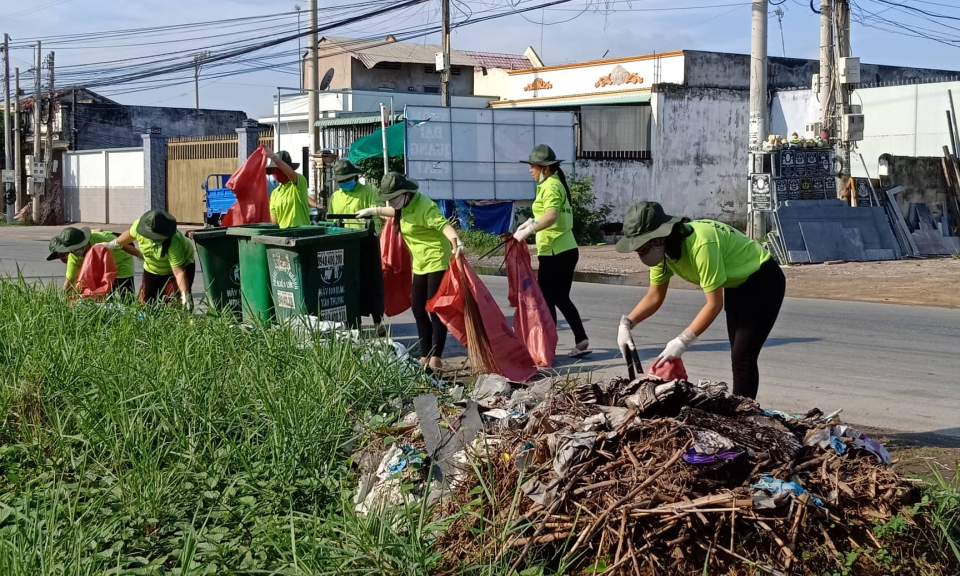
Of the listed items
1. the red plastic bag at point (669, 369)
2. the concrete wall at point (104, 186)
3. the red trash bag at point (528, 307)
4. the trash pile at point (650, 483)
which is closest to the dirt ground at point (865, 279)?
the red trash bag at point (528, 307)

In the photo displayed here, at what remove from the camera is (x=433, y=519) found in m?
4.03

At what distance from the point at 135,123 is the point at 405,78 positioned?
485 inches

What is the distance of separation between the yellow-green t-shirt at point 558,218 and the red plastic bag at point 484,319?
126cm

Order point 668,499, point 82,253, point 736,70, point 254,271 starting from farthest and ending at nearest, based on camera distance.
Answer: point 736,70 → point 82,253 → point 254,271 → point 668,499

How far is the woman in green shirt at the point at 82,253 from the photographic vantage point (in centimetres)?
884

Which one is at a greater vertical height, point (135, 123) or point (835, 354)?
point (135, 123)

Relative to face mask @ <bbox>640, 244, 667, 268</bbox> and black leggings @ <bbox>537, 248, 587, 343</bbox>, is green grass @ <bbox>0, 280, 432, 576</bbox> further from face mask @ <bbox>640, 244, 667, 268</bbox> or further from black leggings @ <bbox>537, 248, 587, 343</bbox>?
black leggings @ <bbox>537, 248, 587, 343</bbox>

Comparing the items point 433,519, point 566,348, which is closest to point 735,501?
point 433,519

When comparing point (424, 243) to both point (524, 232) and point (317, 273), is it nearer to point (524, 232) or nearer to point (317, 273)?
point (524, 232)

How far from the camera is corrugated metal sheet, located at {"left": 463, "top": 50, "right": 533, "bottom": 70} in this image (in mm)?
48969

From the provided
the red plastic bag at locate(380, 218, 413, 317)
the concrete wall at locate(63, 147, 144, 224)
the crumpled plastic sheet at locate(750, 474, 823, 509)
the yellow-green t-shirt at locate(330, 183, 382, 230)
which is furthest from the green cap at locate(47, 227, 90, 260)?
the concrete wall at locate(63, 147, 144, 224)

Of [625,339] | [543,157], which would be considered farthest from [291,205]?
[625,339]

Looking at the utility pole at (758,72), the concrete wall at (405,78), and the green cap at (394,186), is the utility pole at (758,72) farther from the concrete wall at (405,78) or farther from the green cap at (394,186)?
the concrete wall at (405,78)

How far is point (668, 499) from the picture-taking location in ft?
12.0
